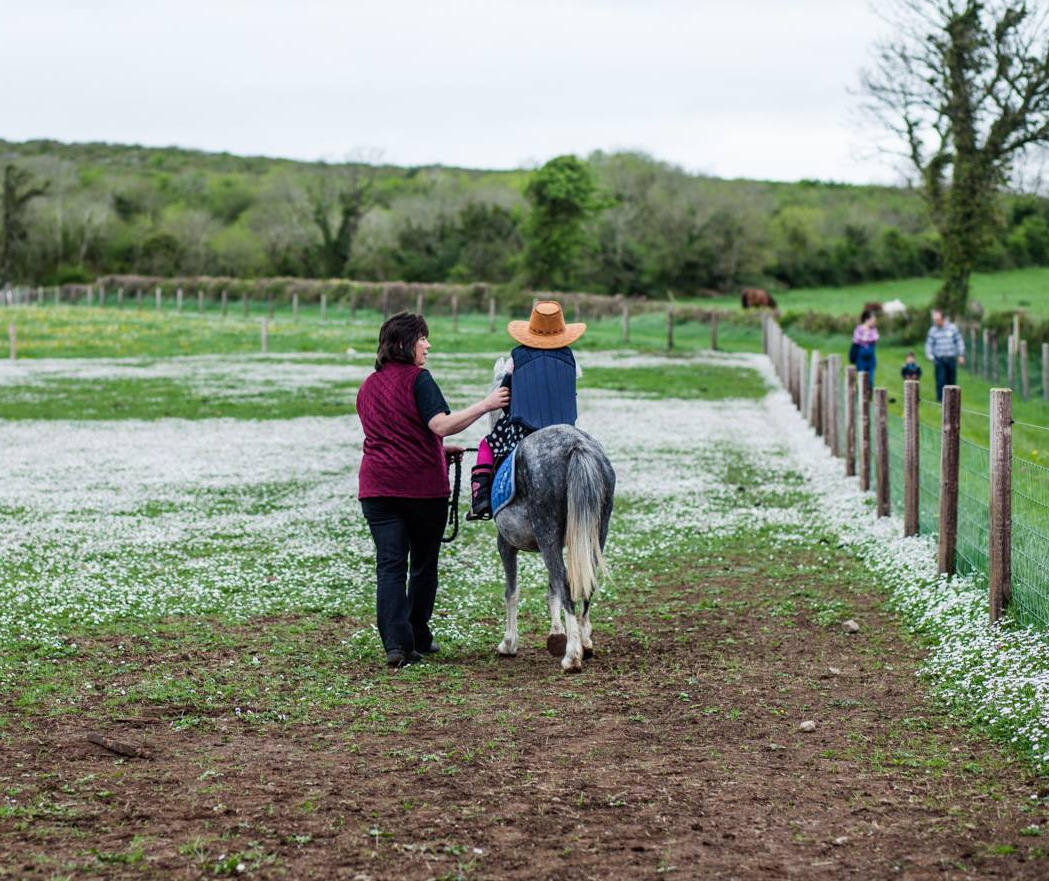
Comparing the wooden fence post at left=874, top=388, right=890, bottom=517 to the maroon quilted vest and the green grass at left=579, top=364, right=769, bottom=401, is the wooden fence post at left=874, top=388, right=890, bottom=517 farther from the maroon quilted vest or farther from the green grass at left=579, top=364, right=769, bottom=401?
the green grass at left=579, top=364, right=769, bottom=401

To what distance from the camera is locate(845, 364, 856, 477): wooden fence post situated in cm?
1970

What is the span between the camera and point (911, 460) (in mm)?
13586

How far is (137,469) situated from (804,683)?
14440mm

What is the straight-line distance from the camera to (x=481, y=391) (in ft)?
118

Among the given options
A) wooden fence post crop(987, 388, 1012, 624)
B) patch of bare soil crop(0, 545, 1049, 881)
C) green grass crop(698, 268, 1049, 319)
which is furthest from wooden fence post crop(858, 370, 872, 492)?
green grass crop(698, 268, 1049, 319)

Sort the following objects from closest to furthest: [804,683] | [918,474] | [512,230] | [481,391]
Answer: [804,683]
[918,474]
[481,391]
[512,230]

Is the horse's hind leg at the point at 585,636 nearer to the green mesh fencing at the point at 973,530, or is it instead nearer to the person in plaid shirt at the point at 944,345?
the green mesh fencing at the point at 973,530

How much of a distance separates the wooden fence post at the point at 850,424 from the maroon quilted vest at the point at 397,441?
11606mm

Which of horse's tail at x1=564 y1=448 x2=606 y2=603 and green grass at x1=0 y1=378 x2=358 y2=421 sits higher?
horse's tail at x1=564 y1=448 x2=606 y2=603

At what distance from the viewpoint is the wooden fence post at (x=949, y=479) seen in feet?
36.9

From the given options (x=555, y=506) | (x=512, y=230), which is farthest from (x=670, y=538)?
(x=512, y=230)

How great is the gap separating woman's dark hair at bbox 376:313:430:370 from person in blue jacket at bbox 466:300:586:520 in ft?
2.16

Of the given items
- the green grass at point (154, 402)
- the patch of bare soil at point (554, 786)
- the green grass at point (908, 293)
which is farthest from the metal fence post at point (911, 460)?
the green grass at point (908, 293)

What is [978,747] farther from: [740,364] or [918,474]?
[740,364]
